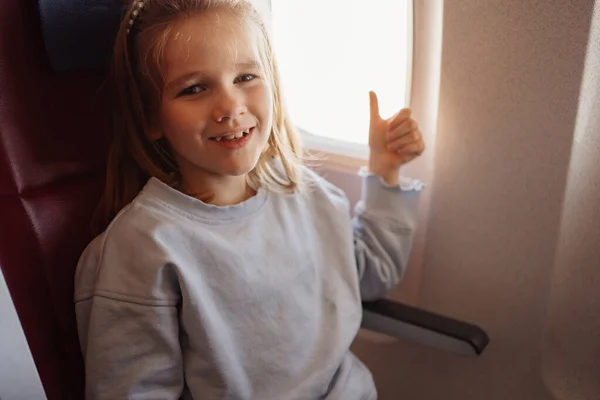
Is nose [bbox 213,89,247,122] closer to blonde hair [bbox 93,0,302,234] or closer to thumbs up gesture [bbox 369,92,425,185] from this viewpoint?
blonde hair [bbox 93,0,302,234]

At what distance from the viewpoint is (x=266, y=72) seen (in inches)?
36.2

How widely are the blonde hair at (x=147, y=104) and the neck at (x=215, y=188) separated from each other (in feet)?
0.11

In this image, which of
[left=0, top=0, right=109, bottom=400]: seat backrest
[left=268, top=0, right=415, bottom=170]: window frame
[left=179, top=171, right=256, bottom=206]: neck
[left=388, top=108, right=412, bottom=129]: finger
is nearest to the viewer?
[left=0, top=0, right=109, bottom=400]: seat backrest

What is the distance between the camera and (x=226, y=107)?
823 mm

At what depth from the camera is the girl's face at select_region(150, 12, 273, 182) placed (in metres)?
0.82

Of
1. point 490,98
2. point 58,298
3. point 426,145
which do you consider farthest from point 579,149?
point 58,298

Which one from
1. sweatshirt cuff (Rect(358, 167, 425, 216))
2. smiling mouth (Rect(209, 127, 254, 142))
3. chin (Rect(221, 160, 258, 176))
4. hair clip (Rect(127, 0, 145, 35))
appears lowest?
sweatshirt cuff (Rect(358, 167, 425, 216))

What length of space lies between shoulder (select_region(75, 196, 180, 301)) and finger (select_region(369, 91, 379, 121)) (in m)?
0.44

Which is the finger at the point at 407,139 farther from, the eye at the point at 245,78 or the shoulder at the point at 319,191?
the eye at the point at 245,78

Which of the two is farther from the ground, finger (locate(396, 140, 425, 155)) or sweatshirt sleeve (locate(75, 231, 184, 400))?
finger (locate(396, 140, 425, 155))

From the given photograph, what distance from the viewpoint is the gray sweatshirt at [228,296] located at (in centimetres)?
83

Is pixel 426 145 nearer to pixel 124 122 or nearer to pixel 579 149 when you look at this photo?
pixel 579 149

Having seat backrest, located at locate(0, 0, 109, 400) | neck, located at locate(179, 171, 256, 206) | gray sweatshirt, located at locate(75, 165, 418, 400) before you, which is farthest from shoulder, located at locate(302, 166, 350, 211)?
seat backrest, located at locate(0, 0, 109, 400)

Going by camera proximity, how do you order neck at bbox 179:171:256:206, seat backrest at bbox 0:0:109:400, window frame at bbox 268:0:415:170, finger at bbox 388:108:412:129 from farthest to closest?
window frame at bbox 268:0:415:170 → finger at bbox 388:108:412:129 → neck at bbox 179:171:256:206 → seat backrest at bbox 0:0:109:400
